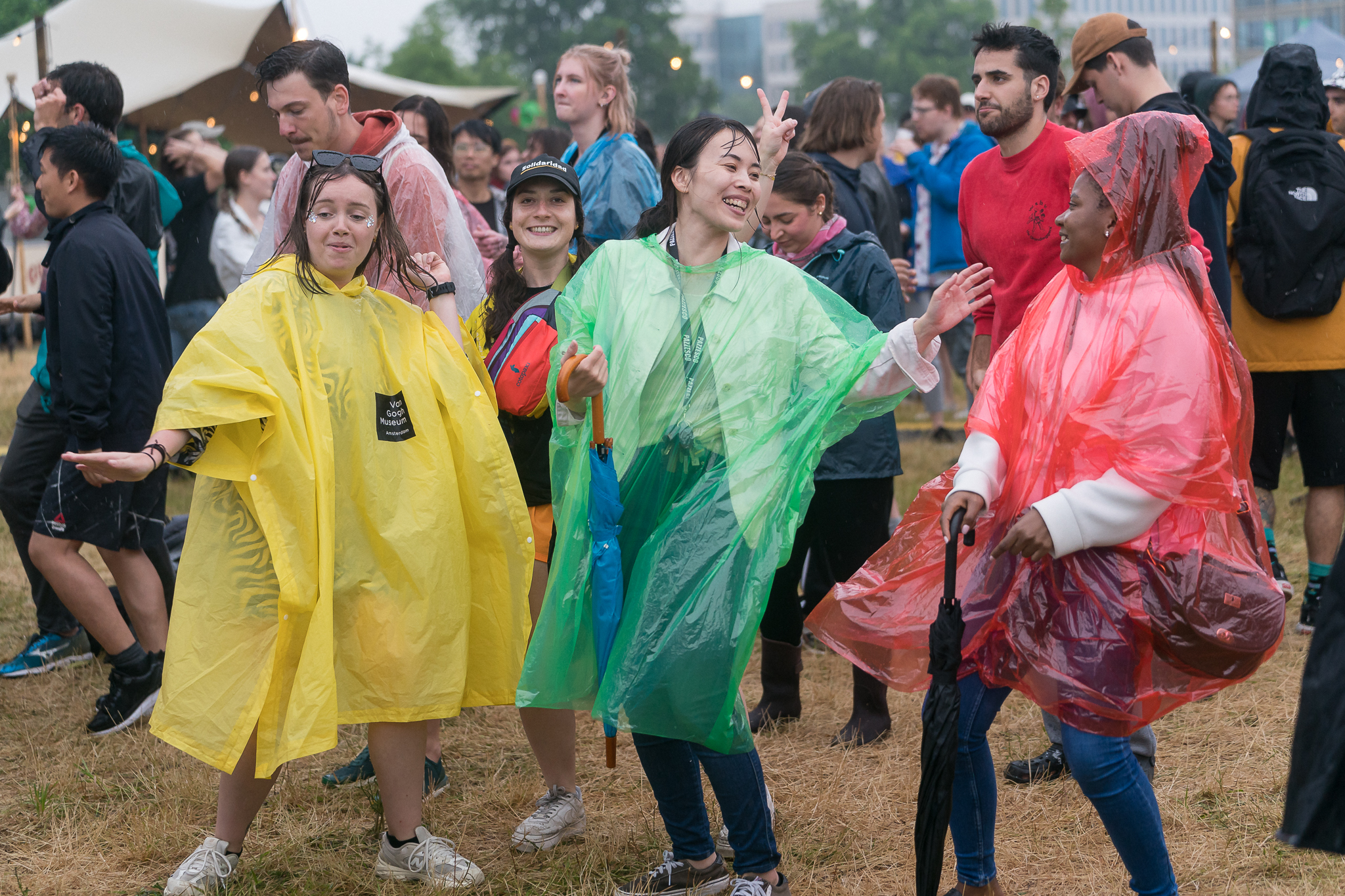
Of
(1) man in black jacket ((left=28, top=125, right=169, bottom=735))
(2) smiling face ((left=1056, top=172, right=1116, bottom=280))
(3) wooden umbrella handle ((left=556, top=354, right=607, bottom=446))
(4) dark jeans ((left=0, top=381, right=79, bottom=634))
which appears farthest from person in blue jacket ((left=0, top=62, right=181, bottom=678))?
(2) smiling face ((left=1056, top=172, right=1116, bottom=280))

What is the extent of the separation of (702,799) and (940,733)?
0.67 meters

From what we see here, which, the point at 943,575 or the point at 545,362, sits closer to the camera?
the point at 943,575

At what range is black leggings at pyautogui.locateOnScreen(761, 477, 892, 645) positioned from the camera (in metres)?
3.74

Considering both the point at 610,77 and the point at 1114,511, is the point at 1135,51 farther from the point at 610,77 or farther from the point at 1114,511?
the point at 1114,511

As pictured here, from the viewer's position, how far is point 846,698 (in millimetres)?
4203

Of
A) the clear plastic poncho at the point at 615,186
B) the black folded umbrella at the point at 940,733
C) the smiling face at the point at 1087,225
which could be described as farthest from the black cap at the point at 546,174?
the black folded umbrella at the point at 940,733

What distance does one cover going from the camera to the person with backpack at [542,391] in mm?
3033

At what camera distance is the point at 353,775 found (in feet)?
11.6

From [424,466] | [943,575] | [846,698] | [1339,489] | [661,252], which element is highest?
[661,252]

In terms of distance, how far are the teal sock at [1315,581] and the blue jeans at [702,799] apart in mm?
2840

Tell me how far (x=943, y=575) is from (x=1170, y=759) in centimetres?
143

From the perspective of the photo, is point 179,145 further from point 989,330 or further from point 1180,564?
point 1180,564

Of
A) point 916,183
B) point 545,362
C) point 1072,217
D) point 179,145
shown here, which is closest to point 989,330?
point 1072,217

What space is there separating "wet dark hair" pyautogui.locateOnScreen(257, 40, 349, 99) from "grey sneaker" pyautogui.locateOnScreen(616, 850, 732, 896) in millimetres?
2246
